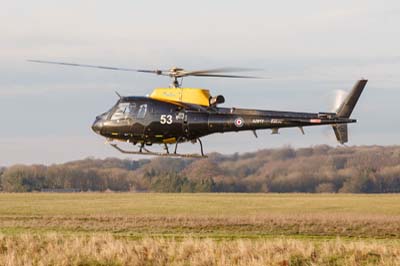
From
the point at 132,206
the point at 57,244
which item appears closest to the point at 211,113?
the point at 57,244

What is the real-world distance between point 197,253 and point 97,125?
476 inches

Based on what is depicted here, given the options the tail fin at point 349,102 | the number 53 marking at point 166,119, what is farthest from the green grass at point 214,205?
the tail fin at point 349,102

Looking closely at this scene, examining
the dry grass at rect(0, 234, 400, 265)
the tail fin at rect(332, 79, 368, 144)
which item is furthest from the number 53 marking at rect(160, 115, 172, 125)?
the dry grass at rect(0, 234, 400, 265)

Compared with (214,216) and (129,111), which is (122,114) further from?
(214,216)

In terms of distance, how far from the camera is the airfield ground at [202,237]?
3061 cm

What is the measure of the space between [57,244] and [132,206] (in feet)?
169

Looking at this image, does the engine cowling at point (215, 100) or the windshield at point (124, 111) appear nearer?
the engine cowling at point (215, 100)

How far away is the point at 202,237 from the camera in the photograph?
3891cm

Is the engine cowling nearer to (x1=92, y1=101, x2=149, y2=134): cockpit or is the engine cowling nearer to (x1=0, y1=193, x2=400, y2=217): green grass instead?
(x1=92, y1=101, x2=149, y2=134): cockpit

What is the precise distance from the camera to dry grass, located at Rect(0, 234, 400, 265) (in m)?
30.1

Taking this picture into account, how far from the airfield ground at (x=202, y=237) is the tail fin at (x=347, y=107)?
4346 millimetres

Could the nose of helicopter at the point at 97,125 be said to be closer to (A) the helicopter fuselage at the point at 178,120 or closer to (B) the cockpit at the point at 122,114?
(B) the cockpit at the point at 122,114

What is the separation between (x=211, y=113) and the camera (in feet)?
130

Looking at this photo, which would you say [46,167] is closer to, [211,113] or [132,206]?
[132,206]
